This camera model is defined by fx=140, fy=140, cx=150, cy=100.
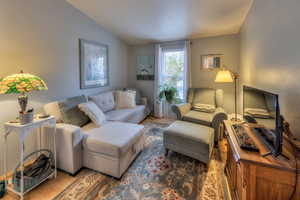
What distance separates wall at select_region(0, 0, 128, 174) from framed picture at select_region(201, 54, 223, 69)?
272 centimetres

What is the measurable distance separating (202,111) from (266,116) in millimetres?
1959

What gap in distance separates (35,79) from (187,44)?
3407 mm

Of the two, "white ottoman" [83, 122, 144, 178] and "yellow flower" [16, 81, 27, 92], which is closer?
"yellow flower" [16, 81, 27, 92]

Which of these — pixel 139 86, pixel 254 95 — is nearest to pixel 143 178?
pixel 254 95

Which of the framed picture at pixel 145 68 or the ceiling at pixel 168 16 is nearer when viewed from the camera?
the ceiling at pixel 168 16

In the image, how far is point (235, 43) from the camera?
336 cm

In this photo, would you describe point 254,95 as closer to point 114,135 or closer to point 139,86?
point 114,135

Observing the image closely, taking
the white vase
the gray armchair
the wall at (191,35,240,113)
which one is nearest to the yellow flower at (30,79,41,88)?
the gray armchair

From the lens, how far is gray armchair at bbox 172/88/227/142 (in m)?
2.52

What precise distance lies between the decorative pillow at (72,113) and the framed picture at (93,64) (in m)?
0.75

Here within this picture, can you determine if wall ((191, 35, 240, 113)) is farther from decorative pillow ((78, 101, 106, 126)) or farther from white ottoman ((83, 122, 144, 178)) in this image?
decorative pillow ((78, 101, 106, 126))

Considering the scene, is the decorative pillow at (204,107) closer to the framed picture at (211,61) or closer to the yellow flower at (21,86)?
the framed picture at (211,61)

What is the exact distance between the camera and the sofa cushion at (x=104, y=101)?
2956 mm

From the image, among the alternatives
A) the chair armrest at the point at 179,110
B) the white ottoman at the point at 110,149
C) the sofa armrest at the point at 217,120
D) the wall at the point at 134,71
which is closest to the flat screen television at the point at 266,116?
the sofa armrest at the point at 217,120
